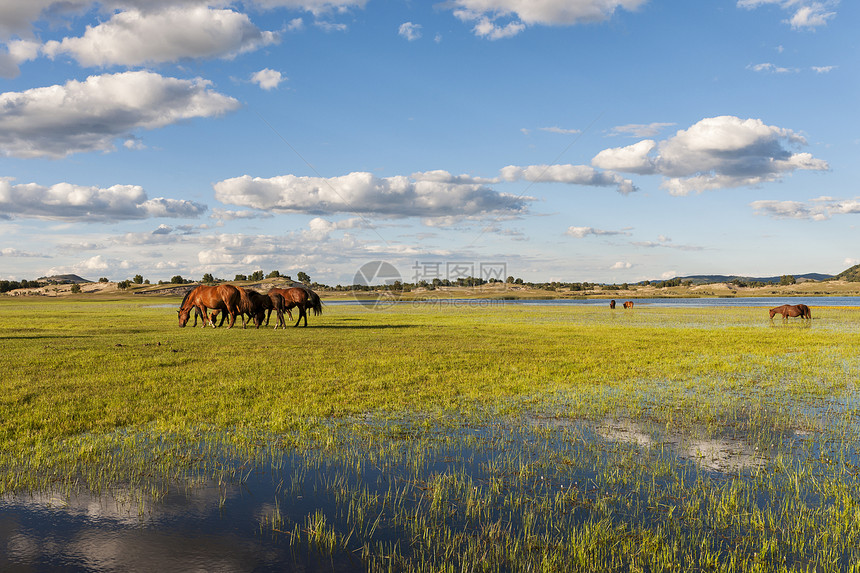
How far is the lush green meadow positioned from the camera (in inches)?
236

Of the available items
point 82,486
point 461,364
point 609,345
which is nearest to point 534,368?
point 461,364

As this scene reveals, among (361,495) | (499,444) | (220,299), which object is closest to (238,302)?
(220,299)

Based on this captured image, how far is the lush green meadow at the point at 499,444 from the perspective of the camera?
5988mm

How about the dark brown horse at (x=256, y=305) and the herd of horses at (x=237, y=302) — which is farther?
the dark brown horse at (x=256, y=305)

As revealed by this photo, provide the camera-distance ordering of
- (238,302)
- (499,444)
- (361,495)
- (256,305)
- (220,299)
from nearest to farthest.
Answer: (361,495) < (499,444) < (220,299) < (238,302) < (256,305)

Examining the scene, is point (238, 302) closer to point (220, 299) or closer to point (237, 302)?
point (237, 302)

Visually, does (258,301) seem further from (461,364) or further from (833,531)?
(833,531)

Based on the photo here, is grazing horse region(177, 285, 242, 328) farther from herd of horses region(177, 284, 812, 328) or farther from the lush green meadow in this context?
the lush green meadow

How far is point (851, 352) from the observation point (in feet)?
76.3

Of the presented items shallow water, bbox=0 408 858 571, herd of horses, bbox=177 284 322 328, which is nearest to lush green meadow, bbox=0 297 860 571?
shallow water, bbox=0 408 858 571

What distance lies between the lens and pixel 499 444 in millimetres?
9672

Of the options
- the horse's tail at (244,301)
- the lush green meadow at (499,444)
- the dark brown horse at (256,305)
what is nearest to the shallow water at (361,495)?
the lush green meadow at (499,444)

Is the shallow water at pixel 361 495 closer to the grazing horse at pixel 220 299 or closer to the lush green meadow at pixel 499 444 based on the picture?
the lush green meadow at pixel 499 444

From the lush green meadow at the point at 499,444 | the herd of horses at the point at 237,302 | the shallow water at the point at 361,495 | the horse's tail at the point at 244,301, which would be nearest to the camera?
the shallow water at the point at 361,495
